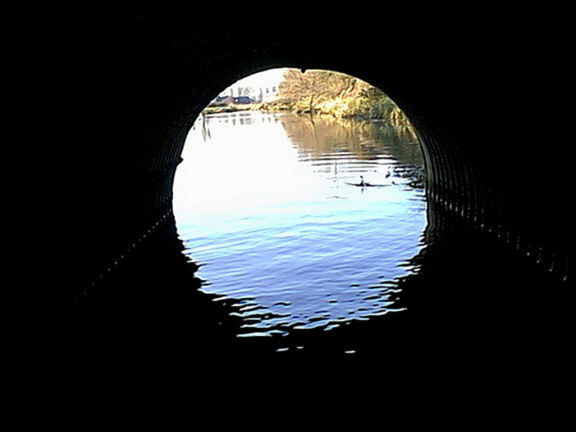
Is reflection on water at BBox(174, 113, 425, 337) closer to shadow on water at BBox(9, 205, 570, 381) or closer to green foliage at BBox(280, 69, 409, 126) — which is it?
shadow on water at BBox(9, 205, 570, 381)

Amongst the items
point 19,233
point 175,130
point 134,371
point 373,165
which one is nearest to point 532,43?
point 134,371

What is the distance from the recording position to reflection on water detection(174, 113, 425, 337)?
11.3 meters

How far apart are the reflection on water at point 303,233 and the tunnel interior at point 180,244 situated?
687 millimetres

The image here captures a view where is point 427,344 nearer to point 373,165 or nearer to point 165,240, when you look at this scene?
point 165,240

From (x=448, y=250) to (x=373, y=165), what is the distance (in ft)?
53.9

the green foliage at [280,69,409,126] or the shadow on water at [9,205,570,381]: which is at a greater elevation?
the green foliage at [280,69,409,126]

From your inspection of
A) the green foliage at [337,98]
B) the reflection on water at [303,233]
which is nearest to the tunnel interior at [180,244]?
the reflection on water at [303,233]

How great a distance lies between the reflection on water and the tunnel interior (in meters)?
0.69

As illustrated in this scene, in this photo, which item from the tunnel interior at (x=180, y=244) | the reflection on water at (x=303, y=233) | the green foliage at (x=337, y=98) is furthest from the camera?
the green foliage at (x=337, y=98)

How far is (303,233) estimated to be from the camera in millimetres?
16984

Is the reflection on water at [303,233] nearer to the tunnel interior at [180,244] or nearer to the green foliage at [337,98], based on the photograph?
the tunnel interior at [180,244]

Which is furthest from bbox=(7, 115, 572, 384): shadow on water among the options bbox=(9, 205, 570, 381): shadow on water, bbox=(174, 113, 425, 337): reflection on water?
bbox=(174, 113, 425, 337): reflection on water

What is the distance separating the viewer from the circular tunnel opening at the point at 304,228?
37.1 ft

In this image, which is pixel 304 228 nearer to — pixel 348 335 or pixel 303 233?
pixel 303 233
